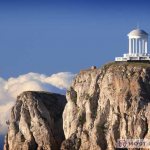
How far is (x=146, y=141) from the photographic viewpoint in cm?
18738

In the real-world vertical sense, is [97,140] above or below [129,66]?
below

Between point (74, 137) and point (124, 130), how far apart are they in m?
11.7

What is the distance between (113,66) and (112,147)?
15.5 meters

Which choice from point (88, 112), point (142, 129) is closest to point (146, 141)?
point (142, 129)

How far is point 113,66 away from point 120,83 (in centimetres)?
490

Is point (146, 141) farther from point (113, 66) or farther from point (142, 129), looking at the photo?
point (113, 66)

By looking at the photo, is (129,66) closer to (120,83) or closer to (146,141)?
(120,83)

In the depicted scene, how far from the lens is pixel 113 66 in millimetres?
199875

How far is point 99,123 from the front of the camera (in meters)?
196

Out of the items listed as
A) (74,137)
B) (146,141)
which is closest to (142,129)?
(146,141)

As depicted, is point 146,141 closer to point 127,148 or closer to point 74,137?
point 127,148

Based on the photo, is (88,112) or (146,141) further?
(88,112)

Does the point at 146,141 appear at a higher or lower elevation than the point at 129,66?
lower

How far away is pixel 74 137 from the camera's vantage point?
654ft
